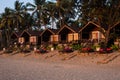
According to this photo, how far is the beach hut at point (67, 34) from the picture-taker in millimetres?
53194

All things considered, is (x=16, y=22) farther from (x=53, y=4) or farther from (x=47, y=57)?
(x=47, y=57)

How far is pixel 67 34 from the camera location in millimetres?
55688

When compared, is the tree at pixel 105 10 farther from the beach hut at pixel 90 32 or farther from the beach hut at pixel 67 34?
the beach hut at pixel 67 34

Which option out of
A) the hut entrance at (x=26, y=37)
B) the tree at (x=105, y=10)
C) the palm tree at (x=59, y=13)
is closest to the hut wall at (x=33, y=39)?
the hut entrance at (x=26, y=37)

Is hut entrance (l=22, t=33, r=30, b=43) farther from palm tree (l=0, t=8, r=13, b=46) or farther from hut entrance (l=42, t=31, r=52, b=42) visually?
hut entrance (l=42, t=31, r=52, b=42)

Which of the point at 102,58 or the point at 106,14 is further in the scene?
the point at 106,14

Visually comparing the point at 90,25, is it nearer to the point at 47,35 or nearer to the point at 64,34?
the point at 64,34

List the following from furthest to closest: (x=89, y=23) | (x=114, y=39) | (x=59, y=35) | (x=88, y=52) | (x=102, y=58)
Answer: (x=59, y=35)
(x=89, y=23)
(x=114, y=39)
(x=88, y=52)
(x=102, y=58)

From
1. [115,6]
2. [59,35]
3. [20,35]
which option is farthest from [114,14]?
[20,35]

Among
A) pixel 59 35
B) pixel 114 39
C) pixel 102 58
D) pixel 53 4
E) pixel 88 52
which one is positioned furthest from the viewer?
pixel 53 4

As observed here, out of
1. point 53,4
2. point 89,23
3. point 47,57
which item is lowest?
point 47,57

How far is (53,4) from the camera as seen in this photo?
63375mm

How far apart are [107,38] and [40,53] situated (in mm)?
10329

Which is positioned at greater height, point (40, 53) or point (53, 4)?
point (53, 4)
